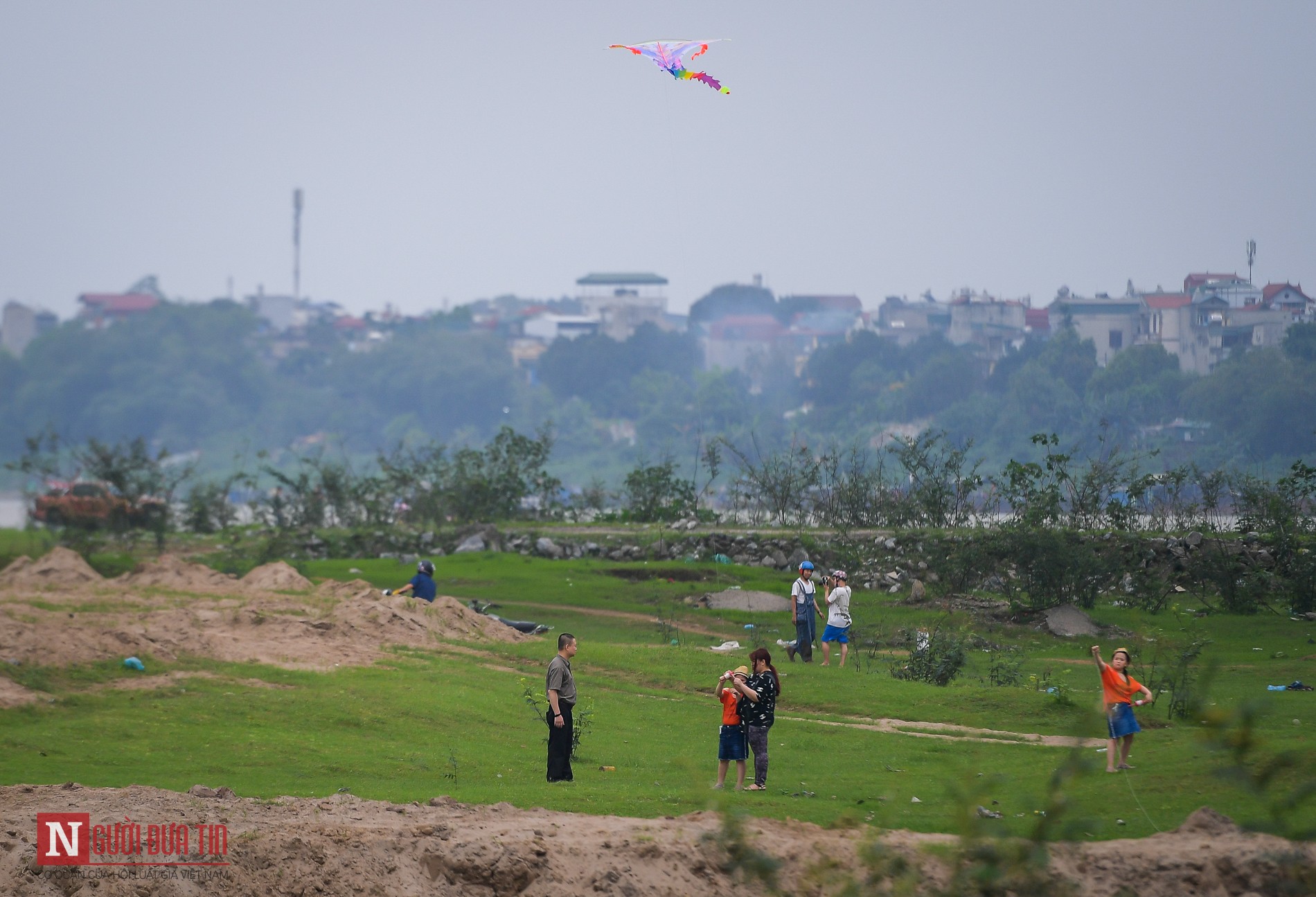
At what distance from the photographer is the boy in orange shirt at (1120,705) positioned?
1307 cm

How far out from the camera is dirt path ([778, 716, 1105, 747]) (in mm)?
15312

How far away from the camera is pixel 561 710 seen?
13.2 metres

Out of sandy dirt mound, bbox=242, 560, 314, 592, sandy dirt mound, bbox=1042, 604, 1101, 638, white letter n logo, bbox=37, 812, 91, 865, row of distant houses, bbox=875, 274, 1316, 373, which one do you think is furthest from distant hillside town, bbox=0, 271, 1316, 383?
white letter n logo, bbox=37, 812, 91, 865

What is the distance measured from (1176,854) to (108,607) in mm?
22020

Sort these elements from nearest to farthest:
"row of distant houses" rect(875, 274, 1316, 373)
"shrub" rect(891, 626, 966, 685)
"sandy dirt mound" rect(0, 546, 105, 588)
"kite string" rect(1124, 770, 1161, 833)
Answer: "kite string" rect(1124, 770, 1161, 833) < "shrub" rect(891, 626, 966, 685) < "sandy dirt mound" rect(0, 546, 105, 588) < "row of distant houses" rect(875, 274, 1316, 373)

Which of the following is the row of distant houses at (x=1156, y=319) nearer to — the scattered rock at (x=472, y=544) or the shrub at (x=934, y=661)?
the scattered rock at (x=472, y=544)

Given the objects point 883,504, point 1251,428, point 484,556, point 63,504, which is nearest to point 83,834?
point 484,556

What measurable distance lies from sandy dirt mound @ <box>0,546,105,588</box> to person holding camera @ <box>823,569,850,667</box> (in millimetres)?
19030

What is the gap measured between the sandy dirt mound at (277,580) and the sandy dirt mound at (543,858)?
1769 cm

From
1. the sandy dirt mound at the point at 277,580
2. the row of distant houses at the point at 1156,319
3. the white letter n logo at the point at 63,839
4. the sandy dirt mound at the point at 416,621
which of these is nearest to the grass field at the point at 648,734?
the sandy dirt mound at the point at 416,621

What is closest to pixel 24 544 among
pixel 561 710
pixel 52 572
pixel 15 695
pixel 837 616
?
pixel 52 572

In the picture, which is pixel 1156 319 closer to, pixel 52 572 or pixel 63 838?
pixel 52 572

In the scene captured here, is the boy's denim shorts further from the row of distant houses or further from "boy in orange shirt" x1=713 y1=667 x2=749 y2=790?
the row of distant houses

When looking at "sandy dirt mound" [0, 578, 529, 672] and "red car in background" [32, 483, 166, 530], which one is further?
"red car in background" [32, 483, 166, 530]
